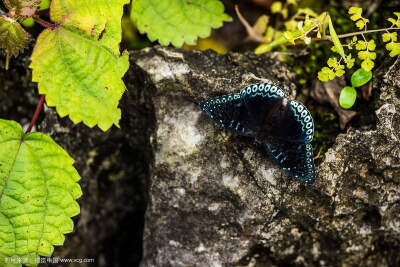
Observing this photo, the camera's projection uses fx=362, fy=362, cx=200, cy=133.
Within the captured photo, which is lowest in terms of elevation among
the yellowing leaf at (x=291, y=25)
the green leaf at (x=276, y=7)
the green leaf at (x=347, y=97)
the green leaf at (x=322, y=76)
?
the green leaf at (x=347, y=97)

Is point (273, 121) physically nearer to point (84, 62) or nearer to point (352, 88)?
point (352, 88)

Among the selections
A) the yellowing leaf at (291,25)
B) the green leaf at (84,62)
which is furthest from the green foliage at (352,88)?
the green leaf at (84,62)

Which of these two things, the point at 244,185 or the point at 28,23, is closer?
the point at 244,185

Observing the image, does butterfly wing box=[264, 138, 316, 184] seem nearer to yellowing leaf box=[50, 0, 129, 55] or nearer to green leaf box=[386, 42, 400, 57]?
green leaf box=[386, 42, 400, 57]

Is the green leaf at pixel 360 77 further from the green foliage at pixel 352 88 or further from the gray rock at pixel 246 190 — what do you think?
the gray rock at pixel 246 190

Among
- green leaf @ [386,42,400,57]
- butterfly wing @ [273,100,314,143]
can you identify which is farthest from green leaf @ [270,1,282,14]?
butterfly wing @ [273,100,314,143]

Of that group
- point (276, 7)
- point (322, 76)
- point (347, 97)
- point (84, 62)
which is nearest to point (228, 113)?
point (322, 76)
